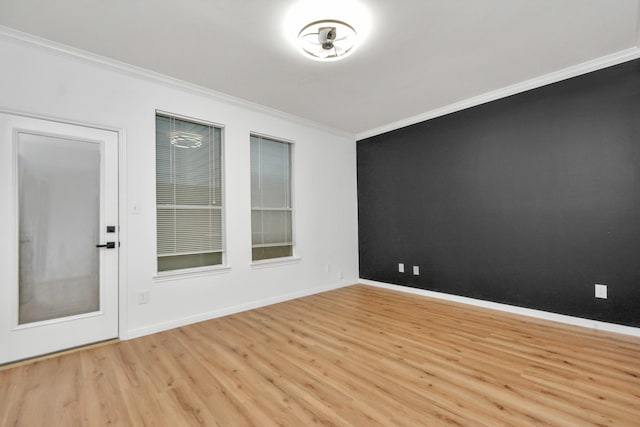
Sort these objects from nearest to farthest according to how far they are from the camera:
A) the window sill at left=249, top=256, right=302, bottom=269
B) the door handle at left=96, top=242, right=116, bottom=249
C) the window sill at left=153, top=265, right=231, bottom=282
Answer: the door handle at left=96, top=242, right=116, bottom=249
the window sill at left=153, top=265, right=231, bottom=282
the window sill at left=249, top=256, right=302, bottom=269

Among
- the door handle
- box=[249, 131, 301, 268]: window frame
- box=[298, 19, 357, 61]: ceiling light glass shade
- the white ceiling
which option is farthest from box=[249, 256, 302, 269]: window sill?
box=[298, 19, 357, 61]: ceiling light glass shade

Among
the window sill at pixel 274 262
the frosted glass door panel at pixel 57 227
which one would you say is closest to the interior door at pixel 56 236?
the frosted glass door panel at pixel 57 227

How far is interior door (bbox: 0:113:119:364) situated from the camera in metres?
2.43

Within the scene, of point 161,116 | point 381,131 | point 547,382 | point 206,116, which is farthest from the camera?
point 381,131

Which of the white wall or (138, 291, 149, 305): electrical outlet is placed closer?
the white wall

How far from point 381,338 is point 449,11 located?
112 inches

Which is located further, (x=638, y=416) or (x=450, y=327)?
(x=450, y=327)

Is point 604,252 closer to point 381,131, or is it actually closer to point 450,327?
point 450,327

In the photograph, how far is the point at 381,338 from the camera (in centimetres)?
283

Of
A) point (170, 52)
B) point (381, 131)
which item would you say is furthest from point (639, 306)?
point (170, 52)

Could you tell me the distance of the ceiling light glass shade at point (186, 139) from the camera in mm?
3412

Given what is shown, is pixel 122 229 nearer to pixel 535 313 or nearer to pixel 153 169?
pixel 153 169

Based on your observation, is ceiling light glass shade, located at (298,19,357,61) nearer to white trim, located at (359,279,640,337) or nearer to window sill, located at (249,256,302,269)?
window sill, located at (249,256,302,269)

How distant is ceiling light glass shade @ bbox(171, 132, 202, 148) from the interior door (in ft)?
1.95
